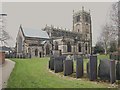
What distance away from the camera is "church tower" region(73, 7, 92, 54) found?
7774 centimetres

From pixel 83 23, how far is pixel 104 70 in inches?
2680

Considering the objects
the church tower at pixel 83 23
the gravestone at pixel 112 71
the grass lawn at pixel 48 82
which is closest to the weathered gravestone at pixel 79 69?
the grass lawn at pixel 48 82

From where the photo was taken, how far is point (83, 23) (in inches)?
3054

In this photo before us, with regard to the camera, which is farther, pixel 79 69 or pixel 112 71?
pixel 79 69

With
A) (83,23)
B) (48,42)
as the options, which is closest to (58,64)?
(48,42)

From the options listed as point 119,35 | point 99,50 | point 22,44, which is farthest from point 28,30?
point 119,35

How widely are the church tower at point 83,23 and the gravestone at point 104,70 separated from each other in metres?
66.3

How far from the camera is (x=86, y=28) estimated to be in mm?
80688

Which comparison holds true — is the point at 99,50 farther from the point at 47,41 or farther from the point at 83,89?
the point at 83,89

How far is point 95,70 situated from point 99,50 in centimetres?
6311

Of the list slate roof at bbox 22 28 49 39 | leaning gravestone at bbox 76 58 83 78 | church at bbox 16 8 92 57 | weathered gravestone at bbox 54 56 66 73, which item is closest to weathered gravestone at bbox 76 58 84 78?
leaning gravestone at bbox 76 58 83 78

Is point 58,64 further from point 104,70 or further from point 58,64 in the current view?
point 104,70

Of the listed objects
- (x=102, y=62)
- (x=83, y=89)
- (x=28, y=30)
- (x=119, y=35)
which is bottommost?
(x=83, y=89)

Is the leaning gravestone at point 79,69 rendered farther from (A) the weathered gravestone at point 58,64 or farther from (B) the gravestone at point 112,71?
(A) the weathered gravestone at point 58,64
